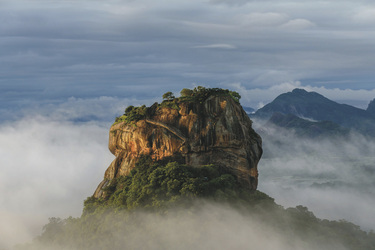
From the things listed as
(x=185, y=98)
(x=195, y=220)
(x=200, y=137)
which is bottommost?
(x=195, y=220)

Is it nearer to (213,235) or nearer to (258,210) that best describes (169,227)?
(213,235)

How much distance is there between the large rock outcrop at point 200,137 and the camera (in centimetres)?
5138

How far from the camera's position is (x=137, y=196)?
4828cm

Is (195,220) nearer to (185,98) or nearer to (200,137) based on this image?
(200,137)

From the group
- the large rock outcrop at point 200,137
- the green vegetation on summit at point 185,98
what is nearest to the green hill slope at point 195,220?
the large rock outcrop at point 200,137

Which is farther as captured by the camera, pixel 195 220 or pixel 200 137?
pixel 200 137

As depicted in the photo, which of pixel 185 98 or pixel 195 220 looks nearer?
pixel 195 220

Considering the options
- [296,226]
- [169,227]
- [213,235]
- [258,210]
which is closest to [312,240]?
[296,226]

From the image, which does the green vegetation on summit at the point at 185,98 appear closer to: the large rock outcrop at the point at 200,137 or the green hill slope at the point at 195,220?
the large rock outcrop at the point at 200,137

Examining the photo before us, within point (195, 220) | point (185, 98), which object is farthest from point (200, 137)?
point (195, 220)

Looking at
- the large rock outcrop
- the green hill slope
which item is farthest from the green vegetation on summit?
the green hill slope

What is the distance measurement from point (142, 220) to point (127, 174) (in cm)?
858

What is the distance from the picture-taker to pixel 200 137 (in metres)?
51.6

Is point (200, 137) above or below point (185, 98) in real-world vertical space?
below
